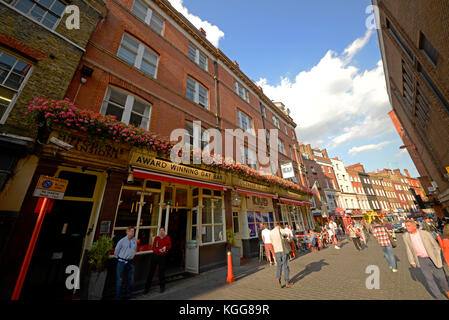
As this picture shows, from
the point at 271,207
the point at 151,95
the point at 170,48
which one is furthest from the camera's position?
the point at 271,207

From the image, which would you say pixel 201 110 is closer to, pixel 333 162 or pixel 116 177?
pixel 116 177

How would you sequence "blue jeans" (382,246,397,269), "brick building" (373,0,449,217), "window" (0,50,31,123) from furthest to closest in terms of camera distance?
"brick building" (373,0,449,217) → "blue jeans" (382,246,397,269) → "window" (0,50,31,123)

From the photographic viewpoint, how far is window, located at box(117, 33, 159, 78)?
28.7 ft

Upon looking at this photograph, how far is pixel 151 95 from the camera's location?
856cm

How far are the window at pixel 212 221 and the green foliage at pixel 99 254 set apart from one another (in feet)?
13.7

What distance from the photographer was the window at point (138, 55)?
8.74m

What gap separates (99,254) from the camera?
4.87m

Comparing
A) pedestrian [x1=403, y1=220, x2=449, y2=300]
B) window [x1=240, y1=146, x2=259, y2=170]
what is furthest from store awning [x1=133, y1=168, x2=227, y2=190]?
pedestrian [x1=403, y1=220, x2=449, y2=300]

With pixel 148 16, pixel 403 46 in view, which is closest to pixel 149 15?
pixel 148 16

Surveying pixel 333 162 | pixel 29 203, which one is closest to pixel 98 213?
pixel 29 203

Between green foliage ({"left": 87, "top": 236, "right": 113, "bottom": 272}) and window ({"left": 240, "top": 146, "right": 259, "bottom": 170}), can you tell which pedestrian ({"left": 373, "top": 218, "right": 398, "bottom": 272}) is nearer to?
window ({"left": 240, "top": 146, "right": 259, "bottom": 170})

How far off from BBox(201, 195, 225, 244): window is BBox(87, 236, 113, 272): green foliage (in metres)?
4.18
